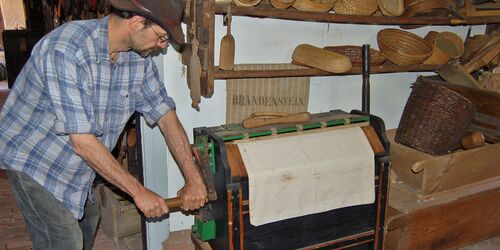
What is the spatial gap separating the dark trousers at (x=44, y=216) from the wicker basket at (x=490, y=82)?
2877 mm

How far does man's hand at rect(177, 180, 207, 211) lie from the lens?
196 cm

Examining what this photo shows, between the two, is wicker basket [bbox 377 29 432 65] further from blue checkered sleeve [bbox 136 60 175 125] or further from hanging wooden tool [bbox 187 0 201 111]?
blue checkered sleeve [bbox 136 60 175 125]

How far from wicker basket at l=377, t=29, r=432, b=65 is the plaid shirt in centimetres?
164

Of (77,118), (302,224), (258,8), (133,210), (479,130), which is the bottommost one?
(133,210)

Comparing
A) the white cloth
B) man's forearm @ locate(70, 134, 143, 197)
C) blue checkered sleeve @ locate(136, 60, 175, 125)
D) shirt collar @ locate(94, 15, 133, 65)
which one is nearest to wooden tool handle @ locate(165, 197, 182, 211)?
man's forearm @ locate(70, 134, 143, 197)

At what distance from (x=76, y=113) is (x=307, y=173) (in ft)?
3.63

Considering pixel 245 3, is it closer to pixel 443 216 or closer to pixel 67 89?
pixel 67 89

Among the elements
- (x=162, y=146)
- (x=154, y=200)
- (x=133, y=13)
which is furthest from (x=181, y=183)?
(x=133, y=13)

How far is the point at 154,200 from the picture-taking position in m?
1.81

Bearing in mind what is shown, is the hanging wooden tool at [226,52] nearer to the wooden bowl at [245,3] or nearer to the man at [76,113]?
the wooden bowl at [245,3]

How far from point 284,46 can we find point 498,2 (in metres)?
1.70

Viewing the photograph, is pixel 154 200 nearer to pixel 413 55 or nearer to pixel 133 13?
pixel 133 13

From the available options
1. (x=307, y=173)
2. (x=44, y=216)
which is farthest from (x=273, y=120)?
(x=44, y=216)

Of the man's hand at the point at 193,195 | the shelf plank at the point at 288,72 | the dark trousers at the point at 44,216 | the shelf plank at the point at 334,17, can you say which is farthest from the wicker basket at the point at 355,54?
the dark trousers at the point at 44,216
